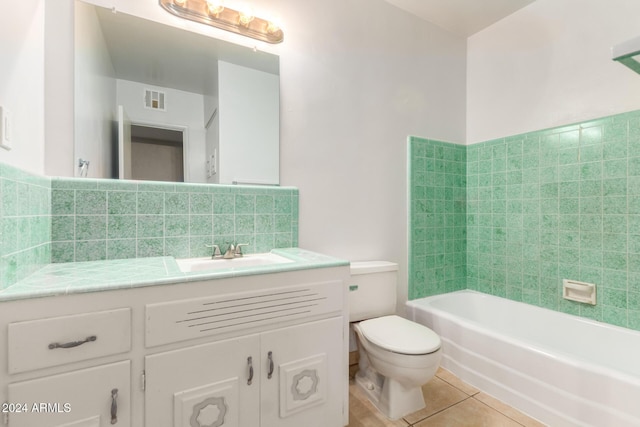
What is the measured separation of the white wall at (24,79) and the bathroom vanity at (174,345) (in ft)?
1.45

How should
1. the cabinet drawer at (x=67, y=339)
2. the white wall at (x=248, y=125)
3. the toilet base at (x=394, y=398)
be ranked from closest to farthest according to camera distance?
the cabinet drawer at (x=67, y=339), the toilet base at (x=394, y=398), the white wall at (x=248, y=125)

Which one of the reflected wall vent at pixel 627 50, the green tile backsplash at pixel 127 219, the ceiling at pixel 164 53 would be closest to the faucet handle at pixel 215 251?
the green tile backsplash at pixel 127 219

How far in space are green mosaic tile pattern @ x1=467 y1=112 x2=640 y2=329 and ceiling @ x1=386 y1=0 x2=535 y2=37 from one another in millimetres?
962

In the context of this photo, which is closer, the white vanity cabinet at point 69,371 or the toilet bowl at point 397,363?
the white vanity cabinet at point 69,371

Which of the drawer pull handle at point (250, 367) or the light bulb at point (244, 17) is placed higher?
the light bulb at point (244, 17)

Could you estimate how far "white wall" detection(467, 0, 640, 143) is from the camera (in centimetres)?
175

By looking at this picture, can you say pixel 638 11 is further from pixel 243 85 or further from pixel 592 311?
pixel 243 85

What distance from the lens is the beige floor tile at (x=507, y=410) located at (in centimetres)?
149

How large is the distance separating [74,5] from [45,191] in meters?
0.84

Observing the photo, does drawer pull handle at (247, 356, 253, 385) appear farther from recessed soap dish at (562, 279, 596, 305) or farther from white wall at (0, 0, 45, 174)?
recessed soap dish at (562, 279, 596, 305)

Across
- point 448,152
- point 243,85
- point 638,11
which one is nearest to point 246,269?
point 243,85

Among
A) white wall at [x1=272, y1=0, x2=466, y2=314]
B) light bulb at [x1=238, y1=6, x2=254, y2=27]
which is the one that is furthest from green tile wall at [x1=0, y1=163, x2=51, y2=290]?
light bulb at [x1=238, y1=6, x2=254, y2=27]

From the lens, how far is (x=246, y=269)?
113 centimetres

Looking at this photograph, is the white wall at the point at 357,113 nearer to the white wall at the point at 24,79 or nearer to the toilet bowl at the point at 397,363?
the toilet bowl at the point at 397,363
